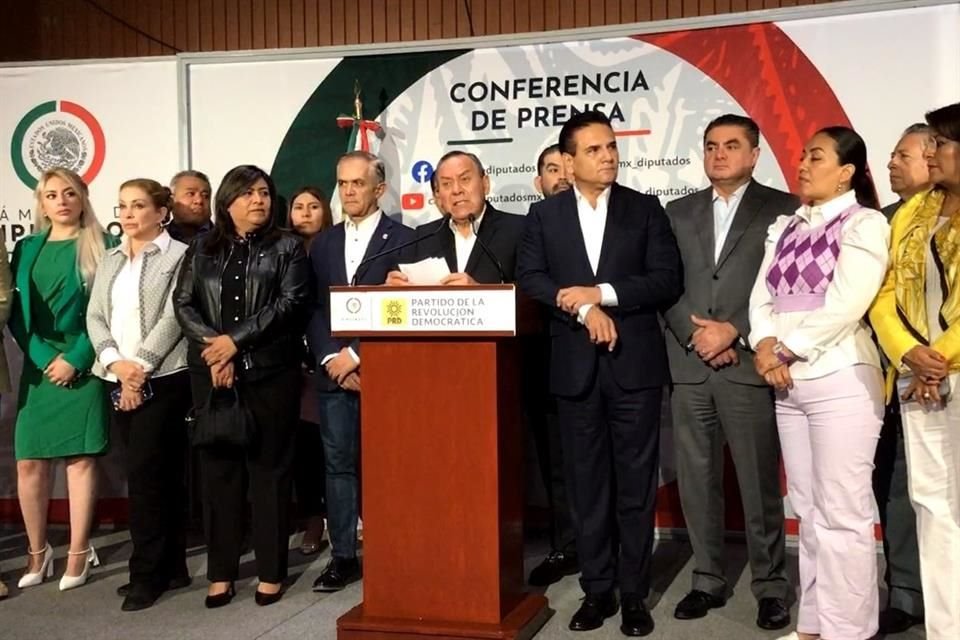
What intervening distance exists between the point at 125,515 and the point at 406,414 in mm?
2686

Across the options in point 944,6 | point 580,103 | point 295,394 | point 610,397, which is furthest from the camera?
point 580,103

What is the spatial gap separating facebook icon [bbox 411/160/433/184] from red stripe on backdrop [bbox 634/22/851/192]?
1225 mm

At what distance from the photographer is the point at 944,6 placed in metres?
4.00

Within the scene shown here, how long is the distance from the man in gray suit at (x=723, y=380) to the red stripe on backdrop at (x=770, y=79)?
1055mm

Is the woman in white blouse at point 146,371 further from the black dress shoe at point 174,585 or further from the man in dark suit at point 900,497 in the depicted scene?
the man in dark suit at point 900,497

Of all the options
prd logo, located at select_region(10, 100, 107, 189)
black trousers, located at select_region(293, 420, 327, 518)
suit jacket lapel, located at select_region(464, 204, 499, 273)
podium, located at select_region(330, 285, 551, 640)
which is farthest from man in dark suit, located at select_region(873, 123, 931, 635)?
prd logo, located at select_region(10, 100, 107, 189)

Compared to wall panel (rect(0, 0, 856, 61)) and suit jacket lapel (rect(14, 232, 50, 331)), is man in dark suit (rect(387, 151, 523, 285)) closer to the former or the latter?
suit jacket lapel (rect(14, 232, 50, 331))

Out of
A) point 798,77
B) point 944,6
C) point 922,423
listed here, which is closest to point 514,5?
point 798,77

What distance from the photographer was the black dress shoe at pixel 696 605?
3.29 metres

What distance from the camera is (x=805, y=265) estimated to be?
2.90 meters

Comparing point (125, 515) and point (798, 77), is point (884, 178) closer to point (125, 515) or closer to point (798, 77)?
point (798, 77)

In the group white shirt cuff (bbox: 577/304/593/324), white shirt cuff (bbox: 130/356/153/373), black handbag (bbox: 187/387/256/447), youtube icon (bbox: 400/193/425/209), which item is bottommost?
black handbag (bbox: 187/387/256/447)

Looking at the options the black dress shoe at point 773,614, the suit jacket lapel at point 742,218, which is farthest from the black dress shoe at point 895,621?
the suit jacket lapel at point 742,218

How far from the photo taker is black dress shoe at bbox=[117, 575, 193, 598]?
3.80 m
